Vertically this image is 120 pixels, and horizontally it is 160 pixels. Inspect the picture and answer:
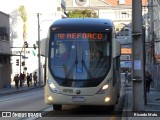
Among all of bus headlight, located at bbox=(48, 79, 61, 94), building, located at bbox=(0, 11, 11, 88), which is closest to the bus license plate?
bus headlight, located at bbox=(48, 79, 61, 94)

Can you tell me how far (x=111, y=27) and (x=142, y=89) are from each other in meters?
2.63

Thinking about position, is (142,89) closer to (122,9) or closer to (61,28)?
(61,28)

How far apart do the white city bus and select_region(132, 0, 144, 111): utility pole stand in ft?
2.35

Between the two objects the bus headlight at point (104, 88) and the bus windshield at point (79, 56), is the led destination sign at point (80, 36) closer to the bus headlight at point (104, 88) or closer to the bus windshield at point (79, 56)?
the bus windshield at point (79, 56)

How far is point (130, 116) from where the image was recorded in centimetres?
1653

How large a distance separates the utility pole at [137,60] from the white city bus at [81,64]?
72cm

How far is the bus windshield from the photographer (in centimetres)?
1773

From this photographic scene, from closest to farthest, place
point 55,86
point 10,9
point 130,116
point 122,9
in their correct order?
point 130,116 < point 55,86 < point 10,9 < point 122,9

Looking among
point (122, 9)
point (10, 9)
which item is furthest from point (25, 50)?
point (122, 9)

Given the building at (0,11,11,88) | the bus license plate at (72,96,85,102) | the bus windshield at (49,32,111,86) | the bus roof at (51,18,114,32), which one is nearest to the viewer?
the bus license plate at (72,96,85,102)

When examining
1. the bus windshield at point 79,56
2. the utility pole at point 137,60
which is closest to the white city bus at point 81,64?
the bus windshield at point 79,56

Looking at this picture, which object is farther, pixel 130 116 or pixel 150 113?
pixel 150 113

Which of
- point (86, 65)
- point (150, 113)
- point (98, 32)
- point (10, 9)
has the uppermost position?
point (10, 9)

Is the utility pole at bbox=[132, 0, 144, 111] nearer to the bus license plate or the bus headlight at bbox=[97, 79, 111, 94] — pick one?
the bus headlight at bbox=[97, 79, 111, 94]
